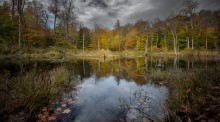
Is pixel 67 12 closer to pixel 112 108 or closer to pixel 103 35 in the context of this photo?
pixel 103 35

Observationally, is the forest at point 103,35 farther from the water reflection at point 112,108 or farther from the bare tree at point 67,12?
the water reflection at point 112,108

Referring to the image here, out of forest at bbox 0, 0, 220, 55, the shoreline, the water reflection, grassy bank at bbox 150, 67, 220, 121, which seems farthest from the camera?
forest at bbox 0, 0, 220, 55

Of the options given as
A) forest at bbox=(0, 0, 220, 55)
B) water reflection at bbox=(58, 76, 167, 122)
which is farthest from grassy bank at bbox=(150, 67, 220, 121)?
forest at bbox=(0, 0, 220, 55)

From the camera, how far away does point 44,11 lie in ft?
149

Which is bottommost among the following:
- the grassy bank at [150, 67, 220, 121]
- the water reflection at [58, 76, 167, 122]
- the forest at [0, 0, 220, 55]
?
the water reflection at [58, 76, 167, 122]

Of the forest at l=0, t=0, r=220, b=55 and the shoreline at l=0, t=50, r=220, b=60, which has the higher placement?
the forest at l=0, t=0, r=220, b=55

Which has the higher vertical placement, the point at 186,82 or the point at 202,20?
the point at 202,20

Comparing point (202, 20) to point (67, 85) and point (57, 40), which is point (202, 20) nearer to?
point (57, 40)

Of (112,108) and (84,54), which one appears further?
(84,54)

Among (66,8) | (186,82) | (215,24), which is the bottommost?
(186,82)

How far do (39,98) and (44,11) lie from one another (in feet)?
148

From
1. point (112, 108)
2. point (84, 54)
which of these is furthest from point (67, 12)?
point (112, 108)

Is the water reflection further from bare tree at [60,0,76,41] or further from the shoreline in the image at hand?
bare tree at [60,0,76,41]

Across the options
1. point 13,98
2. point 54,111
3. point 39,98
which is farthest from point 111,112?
point 13,98
